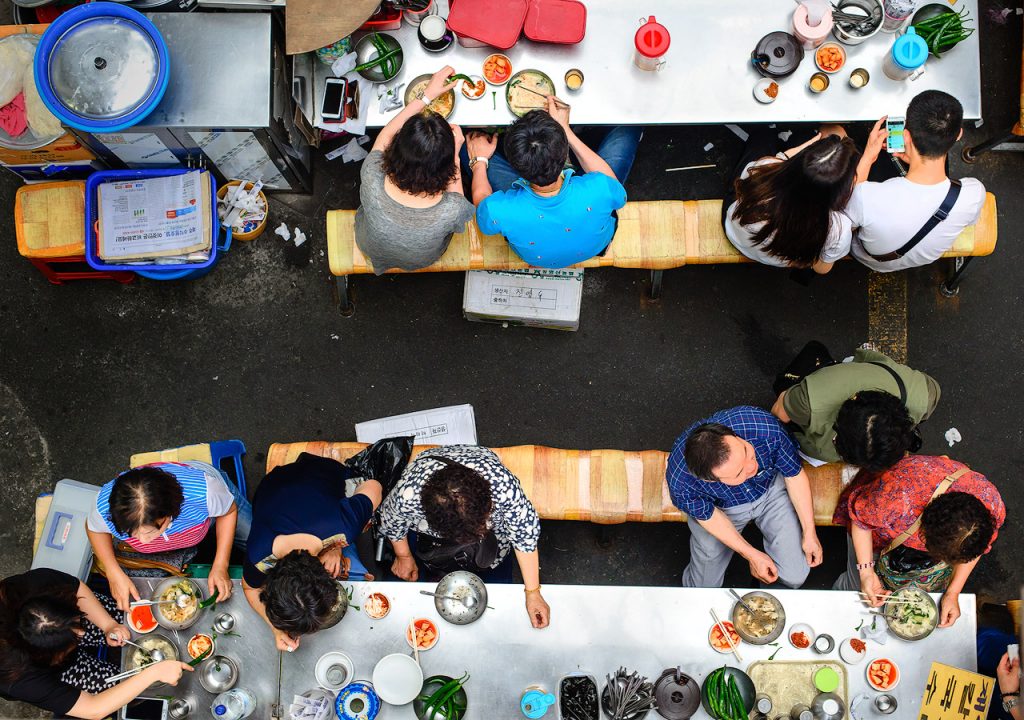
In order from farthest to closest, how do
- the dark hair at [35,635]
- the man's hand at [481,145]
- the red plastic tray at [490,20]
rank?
1. the man's hand at [481,145]
2. the red plastic tray at [490,20]
3. the dark hair at [35,635]

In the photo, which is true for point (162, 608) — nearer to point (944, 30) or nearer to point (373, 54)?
point (373, 54)

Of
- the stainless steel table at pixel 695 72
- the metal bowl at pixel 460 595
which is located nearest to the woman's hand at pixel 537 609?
the metal bowl at pixel 460 595

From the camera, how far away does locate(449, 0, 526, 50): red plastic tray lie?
3.80 meters

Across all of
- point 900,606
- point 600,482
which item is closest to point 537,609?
point 600,482

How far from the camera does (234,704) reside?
325 centimetres

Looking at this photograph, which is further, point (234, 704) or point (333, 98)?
point (333, 98)

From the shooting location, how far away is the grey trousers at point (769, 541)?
147 inches

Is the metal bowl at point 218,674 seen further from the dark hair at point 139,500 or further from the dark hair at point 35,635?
the dark hair at point 139,500

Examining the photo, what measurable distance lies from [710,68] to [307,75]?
1.97 m

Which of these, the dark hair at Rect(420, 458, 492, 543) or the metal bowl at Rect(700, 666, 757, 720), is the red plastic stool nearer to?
the dark hair at Rect(420, 458, 492, 543)

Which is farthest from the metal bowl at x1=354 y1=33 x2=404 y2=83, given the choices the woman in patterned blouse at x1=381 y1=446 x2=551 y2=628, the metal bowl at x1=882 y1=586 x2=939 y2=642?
the metal bowl at x1=882 y1=586 x2=939 y2=642

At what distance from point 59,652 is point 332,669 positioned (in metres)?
1.03

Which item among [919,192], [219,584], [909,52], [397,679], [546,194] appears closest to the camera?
[397,679]

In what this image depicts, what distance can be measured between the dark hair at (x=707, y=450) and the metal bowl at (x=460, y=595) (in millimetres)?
1011
